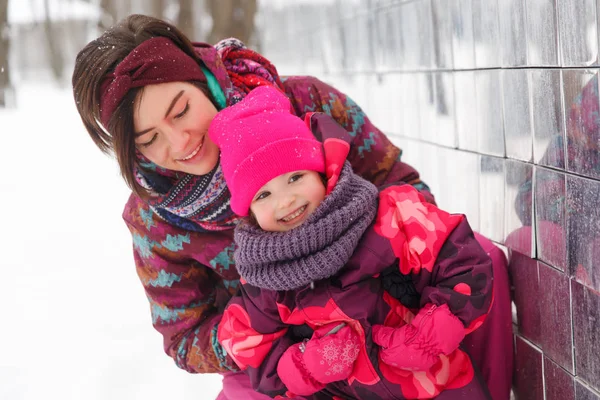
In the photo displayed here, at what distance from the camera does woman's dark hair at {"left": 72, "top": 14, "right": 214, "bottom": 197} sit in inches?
55.9

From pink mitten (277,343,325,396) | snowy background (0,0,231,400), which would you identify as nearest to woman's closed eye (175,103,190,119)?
pink mitten (277,343,325,396)

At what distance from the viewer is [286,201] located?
4.16 ft

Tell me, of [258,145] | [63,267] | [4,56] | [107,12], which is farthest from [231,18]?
[258,145]

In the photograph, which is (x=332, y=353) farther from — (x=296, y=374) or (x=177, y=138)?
(x=177, y=138)

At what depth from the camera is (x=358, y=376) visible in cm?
132

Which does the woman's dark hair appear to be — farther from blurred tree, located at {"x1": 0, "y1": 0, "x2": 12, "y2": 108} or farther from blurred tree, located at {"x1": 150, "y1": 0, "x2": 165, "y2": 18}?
blurred tree, located at {"x1": 0, "y1": 0, "x2": 12, "y2": 108}

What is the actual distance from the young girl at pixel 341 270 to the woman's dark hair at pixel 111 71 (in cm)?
21

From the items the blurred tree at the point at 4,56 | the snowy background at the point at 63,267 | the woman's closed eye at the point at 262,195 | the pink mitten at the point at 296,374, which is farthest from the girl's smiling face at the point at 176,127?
the blurred tree at the point at 4,56

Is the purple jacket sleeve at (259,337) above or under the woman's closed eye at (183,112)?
under

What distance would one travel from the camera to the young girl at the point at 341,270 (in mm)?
1251

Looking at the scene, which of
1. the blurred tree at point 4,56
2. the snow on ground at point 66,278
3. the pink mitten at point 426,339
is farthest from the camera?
the blurred tree at point 4,56

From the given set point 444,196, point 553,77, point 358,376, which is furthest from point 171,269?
point 553,77

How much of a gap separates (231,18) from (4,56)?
47.1 inches

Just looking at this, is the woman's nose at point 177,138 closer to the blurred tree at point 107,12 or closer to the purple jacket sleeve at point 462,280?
the purple jacket sleeve at point 462,280
